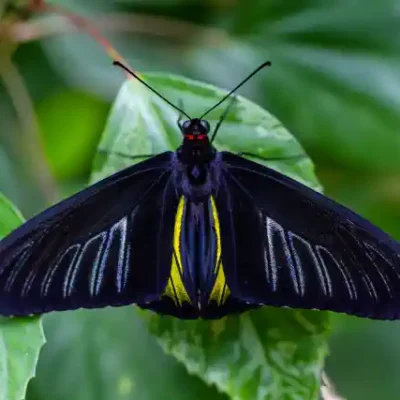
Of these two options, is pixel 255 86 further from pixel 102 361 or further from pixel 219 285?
pixel 219 285

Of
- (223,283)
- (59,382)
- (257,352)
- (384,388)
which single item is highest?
(223,283)

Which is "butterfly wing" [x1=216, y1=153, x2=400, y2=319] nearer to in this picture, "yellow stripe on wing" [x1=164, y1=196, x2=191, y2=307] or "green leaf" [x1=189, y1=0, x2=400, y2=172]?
"yellow stripe on wing" [x1=164, y1=196, x2=191, y2=307]

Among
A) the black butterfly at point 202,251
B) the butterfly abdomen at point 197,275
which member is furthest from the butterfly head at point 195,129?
the butterfly abdomen at point 197,275

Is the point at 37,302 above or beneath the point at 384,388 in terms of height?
above

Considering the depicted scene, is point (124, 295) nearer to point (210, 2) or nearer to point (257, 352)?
point (257, 352)

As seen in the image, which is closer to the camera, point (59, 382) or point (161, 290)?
point (161, 290)

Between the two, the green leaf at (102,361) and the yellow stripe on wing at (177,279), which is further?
the green leaf at (102,361)

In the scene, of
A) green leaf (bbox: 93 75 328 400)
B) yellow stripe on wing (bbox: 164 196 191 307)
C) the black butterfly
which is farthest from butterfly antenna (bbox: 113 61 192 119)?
yellow stripe on wing (bbox: 164 196 191 307)

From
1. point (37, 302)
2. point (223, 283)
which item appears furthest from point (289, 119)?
point (37, 302)

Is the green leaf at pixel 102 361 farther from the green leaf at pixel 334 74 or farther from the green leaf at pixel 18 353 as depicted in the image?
the green leaf at pixel 334 74
